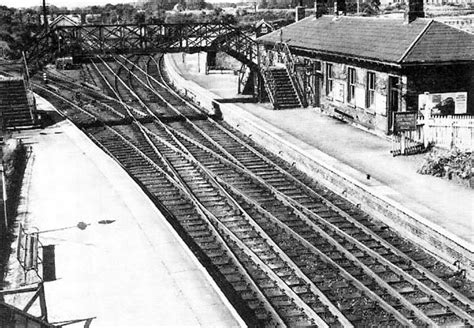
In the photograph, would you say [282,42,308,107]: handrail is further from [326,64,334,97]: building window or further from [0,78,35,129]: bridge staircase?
[0,78,35,129]: bridge staircase

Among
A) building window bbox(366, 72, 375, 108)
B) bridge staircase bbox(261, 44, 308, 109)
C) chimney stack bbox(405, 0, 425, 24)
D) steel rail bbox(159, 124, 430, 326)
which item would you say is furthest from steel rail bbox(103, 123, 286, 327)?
chimney stack bbox(405, 0, 425, 24)

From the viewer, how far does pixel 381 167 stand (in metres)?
19.8

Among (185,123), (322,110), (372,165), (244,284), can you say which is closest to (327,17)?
(322,110)

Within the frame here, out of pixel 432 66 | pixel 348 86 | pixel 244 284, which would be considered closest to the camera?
pixel 244 284

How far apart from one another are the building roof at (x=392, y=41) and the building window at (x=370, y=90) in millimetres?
877

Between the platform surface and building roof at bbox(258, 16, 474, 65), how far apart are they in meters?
2.93

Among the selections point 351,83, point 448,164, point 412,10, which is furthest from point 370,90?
point 448,164

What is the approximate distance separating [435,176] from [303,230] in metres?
5.19

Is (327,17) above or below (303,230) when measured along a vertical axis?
above

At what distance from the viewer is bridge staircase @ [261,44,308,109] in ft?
103

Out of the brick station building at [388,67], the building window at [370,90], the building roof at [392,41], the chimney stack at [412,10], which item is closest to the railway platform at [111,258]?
the brick station building at [388,67]

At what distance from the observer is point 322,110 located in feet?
97.4

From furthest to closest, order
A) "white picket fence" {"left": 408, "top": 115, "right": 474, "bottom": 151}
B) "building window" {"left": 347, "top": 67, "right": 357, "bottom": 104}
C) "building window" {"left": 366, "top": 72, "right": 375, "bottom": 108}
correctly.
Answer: "building window" {"left": 347, "top": 67, "right": 357, "bottom": 104}, "building window" {"left": 366, "top": 72, "right": 375, "bottom": 108}, "white picket fence" {"left": 408, "top": 115, "right": 474, "bottom": 151}

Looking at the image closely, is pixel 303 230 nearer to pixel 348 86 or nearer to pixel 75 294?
pixel 75 294
